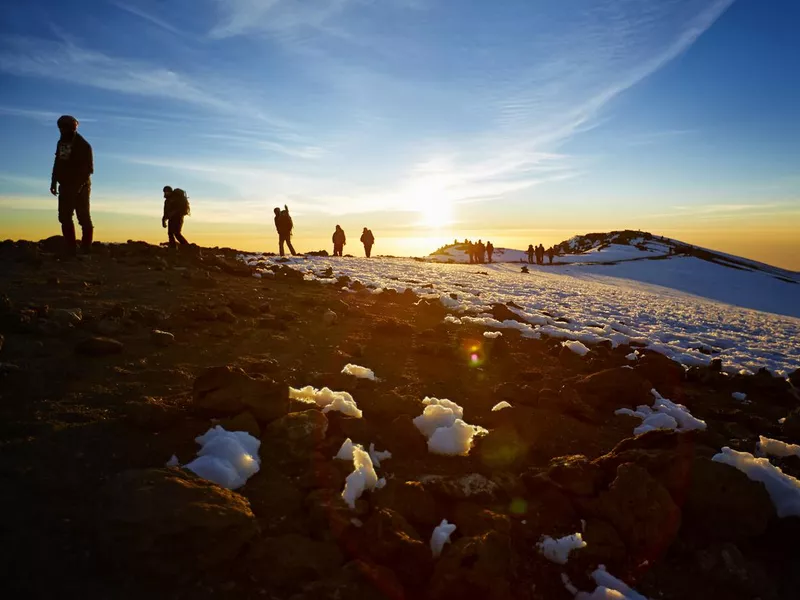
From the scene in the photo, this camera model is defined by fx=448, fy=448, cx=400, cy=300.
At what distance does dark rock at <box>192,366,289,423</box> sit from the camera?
387 centimetres

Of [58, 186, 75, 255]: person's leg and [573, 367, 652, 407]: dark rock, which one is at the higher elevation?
[58, 186, 75, 255]: person's leg

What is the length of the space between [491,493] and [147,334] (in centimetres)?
487

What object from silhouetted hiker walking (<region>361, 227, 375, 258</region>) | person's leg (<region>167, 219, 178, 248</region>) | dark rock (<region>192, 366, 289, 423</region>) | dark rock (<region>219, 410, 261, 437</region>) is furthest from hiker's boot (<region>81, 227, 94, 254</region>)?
silhouetted hiker walking (<region>361, 227, 375, 258</region>)

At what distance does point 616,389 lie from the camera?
5664mm

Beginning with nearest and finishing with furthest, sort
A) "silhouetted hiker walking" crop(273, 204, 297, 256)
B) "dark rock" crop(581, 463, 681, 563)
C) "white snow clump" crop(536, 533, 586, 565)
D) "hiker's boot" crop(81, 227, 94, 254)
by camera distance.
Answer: "white snow clump" crop(536, 533, 586, 565)
"dark rock" crop(581, 463, 681, 563)
"hiker's boot" crop(81, 227, 94, 254)
"silhouetted hiker walking" crop(273, 204, 297, 256)

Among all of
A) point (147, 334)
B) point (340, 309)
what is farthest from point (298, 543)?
point (340, 309)

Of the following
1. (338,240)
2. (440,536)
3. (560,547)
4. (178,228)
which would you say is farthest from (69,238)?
(338,240)

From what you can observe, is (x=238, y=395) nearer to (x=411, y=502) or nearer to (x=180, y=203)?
(x=411, y=502)

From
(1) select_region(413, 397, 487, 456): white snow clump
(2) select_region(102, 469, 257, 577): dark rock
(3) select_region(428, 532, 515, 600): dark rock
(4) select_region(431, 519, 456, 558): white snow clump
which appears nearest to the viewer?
(2) select_region(102, 469, 257, 577): dark rock

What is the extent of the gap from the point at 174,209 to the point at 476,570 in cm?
1729

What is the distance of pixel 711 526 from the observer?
3314 millimetres

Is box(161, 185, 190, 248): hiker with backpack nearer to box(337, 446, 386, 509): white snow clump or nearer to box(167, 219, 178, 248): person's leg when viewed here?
box(167, 219, 178, 248): person's leg

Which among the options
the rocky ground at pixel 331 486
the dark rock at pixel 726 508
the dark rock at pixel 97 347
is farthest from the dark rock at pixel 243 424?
the dark rock at pixel 726 508

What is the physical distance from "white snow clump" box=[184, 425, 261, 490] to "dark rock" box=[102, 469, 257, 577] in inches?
13.3
